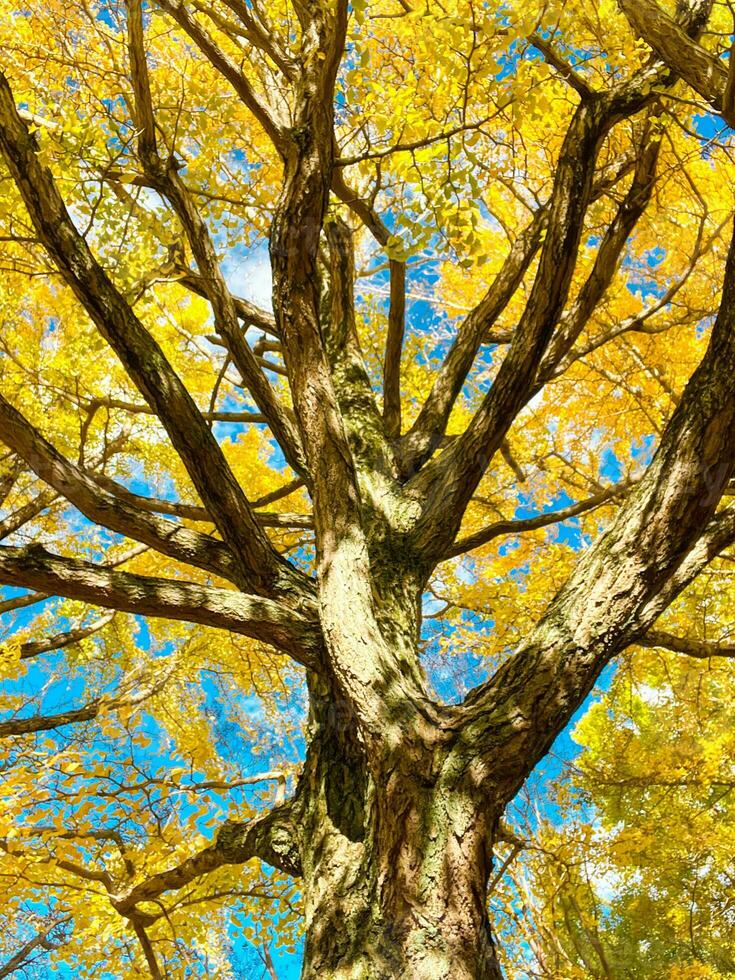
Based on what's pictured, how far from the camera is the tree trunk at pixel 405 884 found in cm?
179

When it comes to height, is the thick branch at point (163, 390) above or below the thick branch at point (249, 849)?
above

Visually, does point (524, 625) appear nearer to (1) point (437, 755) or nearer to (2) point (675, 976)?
(1) point (437, 755)

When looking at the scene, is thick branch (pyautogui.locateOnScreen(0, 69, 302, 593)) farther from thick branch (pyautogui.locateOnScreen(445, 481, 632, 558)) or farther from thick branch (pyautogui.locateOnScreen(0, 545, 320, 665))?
thick branch (pyautogui.locateOnScreen(445, 481, 632, 558))

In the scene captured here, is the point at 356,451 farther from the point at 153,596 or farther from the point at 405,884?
the point at 405,884

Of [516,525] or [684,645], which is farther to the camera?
[516,525]

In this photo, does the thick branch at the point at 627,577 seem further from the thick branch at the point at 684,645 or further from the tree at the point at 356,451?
A: the thick branch at the point at 684,645

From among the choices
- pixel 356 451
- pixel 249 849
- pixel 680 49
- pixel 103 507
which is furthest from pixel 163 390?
pixel 680 49

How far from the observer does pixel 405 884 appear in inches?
74.2

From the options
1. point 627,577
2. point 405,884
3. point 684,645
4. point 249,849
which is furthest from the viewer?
point 684,645

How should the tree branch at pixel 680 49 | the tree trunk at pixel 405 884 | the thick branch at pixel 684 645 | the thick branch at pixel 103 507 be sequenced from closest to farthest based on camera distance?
the tree trunk at pixel 405 884 < the tree branch at pixel 680 49 < the thick branch at pixel 103 507 < the thick branch at pixel 684 645

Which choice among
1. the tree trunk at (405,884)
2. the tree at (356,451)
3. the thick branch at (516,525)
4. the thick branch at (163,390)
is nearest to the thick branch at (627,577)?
the tree at (356,451)

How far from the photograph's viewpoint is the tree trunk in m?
1.79

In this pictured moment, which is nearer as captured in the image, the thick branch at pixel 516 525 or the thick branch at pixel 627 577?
the thick branch at pixel 627 577

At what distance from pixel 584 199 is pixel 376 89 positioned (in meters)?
1.02
